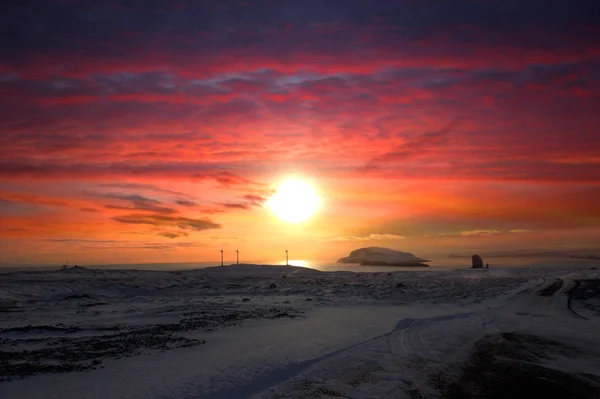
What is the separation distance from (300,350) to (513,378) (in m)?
5.69

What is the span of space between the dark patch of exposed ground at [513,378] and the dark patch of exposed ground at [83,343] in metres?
8.13

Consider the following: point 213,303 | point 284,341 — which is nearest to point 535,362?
point 284,341

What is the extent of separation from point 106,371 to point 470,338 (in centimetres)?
1116

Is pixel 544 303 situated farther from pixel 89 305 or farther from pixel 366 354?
pixel 89 305

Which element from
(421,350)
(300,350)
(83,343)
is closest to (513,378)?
(421,350)

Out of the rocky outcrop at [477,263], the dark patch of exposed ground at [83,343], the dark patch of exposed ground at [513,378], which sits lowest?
the rocky outcrop at [477,263]

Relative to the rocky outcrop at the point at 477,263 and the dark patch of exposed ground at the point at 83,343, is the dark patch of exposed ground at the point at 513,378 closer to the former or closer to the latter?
the dark patch of exposed ground at the point at 83,343

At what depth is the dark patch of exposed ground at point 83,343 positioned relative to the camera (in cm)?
1022

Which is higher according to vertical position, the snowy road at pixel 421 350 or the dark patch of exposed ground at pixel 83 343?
the dark patch of exposed ground at pixel 83 343

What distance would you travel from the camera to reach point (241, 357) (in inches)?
435

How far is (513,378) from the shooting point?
8.96 metres

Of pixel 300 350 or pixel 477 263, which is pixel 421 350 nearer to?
pixel 300 350

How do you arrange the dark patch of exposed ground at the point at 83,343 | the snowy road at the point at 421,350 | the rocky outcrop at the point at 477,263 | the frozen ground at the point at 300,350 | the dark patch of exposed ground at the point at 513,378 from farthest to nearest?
the rocky outcrop at the point at 477,263 → the dark patch of exposed ground at the point at 83,343 → the frozen ground at the point at 300,350 → the snowy road at the point at 421,350 → the dark patch of exposed ground at the point at 513,378

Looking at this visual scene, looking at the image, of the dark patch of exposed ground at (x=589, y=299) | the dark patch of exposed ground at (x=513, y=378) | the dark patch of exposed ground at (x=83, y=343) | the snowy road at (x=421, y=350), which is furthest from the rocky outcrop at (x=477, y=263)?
the dark patch of exposed ground at (x=513, y=378)
